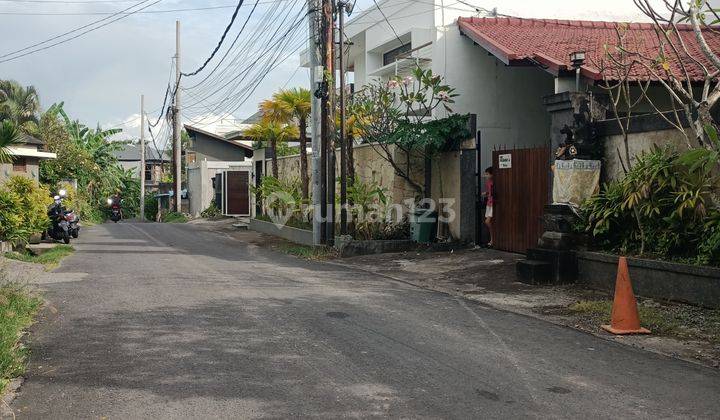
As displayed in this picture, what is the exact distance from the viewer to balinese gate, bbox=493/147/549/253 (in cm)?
1303

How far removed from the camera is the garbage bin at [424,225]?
16.0m

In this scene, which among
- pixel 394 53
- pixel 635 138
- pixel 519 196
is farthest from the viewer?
pixel 394 53

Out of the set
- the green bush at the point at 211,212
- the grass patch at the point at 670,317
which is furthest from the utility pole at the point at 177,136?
the grass patch at the point at 670,317

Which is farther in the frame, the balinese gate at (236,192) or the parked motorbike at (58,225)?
the balinese gate at (236,192)

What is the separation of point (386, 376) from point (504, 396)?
3.18 feet

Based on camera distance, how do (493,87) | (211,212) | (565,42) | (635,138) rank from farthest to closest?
(211,212) < (493,87) < (565,42) < (635,138)

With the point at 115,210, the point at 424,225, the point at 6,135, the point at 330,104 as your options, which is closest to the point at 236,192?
the point at 115,210

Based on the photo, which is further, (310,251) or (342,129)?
(310,251)

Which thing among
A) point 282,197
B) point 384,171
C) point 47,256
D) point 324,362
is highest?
point 384,171

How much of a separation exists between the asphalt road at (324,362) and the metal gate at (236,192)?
23432mm

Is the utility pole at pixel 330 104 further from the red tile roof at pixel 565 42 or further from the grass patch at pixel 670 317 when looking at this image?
the grass patch at pixel 670 317

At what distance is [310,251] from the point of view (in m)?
16.7

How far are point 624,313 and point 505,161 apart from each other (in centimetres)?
700

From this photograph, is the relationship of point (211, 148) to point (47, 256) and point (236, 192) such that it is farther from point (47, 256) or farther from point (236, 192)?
point (47, 256)
